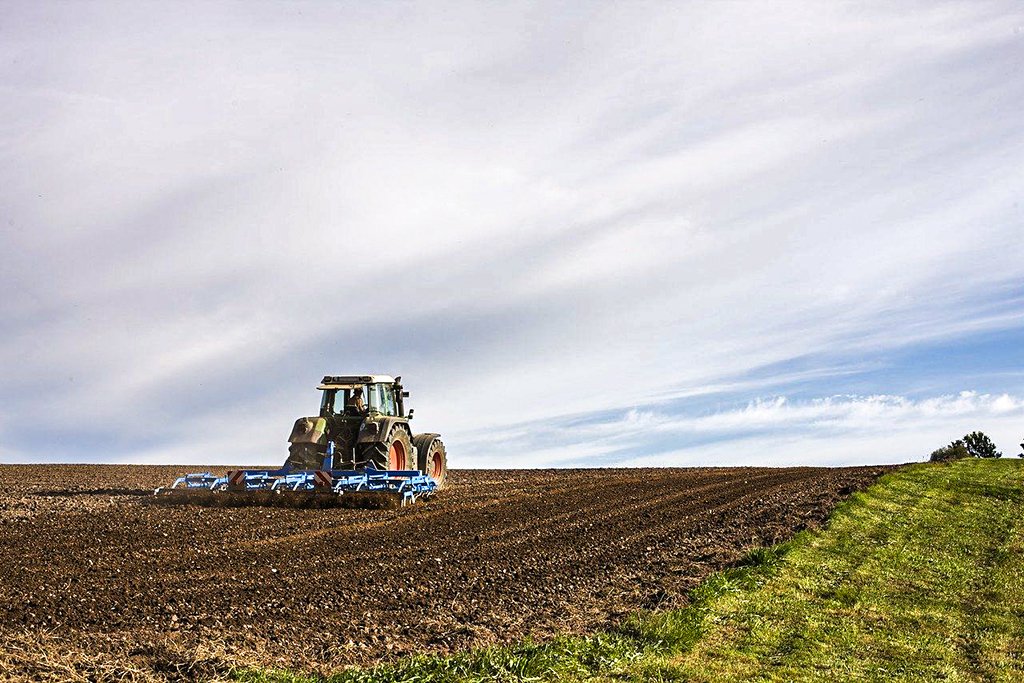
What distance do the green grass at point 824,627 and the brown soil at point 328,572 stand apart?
550mm

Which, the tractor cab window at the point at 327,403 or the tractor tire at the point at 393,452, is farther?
the tractor cab window at the point at 327,403

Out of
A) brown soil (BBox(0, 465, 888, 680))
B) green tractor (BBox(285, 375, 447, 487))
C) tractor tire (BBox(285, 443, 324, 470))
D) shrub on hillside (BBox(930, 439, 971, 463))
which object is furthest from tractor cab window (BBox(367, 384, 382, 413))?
shrub on hillside (BBox(930, 439, 971, 463))

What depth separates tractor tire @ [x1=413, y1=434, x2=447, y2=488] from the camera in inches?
854

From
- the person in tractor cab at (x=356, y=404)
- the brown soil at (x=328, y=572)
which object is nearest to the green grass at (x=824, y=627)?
the brown soil at (x=328, y=572)

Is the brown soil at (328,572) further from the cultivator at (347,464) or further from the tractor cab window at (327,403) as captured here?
the tractor cab window at (327,403)

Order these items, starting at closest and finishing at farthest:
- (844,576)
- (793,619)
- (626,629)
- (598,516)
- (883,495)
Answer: (626,629)
(793,619)
(844,576)
(598,516)
(883,495)

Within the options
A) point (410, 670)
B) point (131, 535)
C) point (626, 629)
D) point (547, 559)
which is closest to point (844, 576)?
point (547, 559)

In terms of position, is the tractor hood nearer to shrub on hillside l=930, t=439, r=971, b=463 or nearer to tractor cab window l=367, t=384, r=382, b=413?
tractor cab window l=367, t=384, r=382, b=413

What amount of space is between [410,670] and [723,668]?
2.90 meters

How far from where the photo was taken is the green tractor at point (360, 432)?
20.0 m

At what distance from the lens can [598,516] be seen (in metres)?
17.0

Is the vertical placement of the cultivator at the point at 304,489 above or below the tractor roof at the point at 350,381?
below

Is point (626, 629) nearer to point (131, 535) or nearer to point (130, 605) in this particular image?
point (130, 605)

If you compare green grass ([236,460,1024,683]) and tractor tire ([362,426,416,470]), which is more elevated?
tractor tire ([362,426,416,470])
